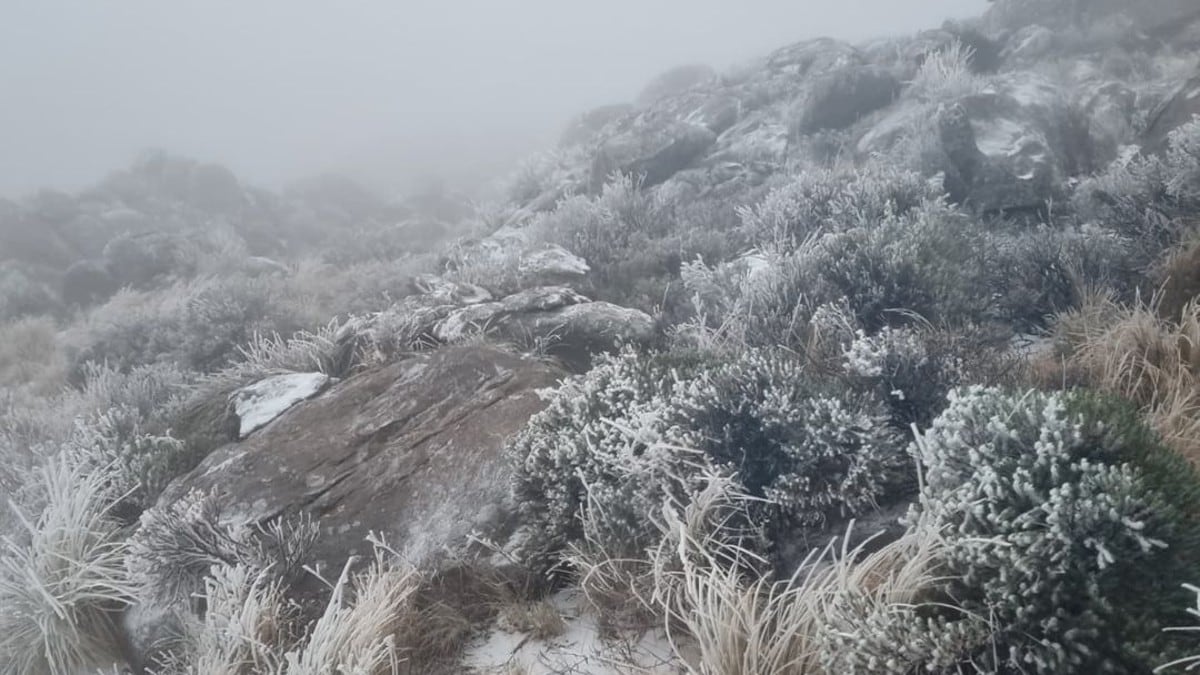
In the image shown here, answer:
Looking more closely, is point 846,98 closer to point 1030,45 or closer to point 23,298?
point 1030,45

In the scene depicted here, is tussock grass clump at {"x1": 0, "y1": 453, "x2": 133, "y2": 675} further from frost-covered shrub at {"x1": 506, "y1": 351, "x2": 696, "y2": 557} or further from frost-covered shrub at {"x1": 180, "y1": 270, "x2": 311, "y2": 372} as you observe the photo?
frost-covered shrub at {"x1": 180, "y1": 270, "x2": 311, "y2": 372}

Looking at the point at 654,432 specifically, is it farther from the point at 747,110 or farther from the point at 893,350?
the point at 747,110

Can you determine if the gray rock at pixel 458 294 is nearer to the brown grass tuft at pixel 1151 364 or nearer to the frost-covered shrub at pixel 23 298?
the brown grass tuft at pixel 1151 364

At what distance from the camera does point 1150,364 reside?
374cm

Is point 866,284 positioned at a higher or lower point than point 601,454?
lower

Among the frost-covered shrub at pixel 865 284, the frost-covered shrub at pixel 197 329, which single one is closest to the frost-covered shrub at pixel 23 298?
the frost-covered shrub at pixel 197 329

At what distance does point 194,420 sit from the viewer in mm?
5598

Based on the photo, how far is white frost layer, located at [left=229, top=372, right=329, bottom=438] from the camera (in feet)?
16.7

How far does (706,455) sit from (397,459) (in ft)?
6.04

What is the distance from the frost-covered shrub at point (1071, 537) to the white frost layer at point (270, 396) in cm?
404

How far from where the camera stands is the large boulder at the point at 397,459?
389cm

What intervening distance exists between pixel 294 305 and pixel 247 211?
51.5 feet

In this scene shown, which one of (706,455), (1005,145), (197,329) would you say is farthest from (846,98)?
(706,455)

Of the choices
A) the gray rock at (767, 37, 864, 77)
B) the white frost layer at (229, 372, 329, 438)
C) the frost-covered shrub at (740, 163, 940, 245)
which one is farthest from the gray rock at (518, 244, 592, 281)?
the gray rock at (767, 37, 864, 77)
